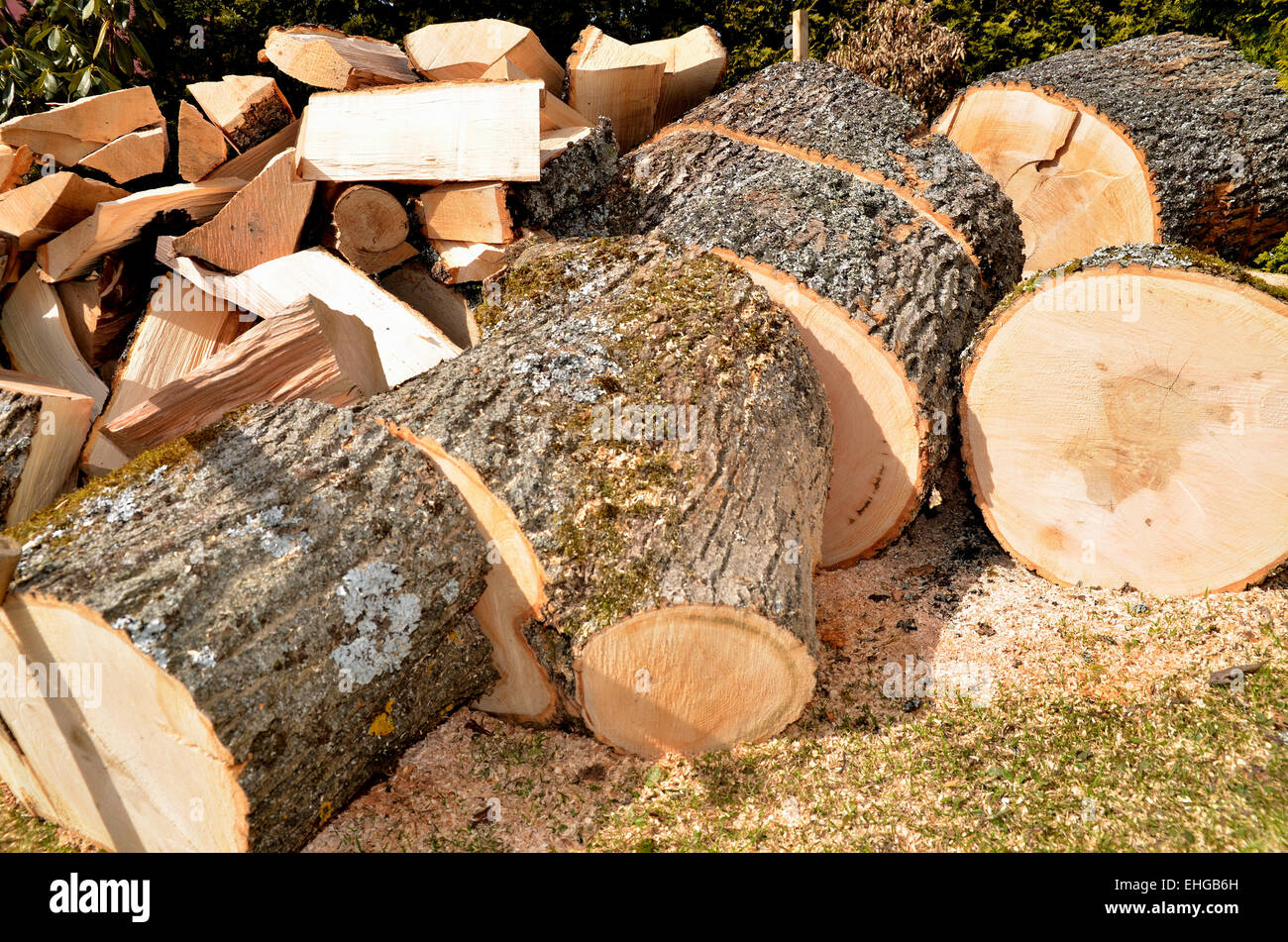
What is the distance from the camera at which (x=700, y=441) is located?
2498mm

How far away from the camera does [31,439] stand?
2.78 m

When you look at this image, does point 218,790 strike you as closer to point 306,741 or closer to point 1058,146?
point 306,741

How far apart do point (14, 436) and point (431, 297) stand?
168 centimetres

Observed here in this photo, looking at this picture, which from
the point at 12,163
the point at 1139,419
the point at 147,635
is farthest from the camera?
the point at 12,163

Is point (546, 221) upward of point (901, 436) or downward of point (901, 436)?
upward

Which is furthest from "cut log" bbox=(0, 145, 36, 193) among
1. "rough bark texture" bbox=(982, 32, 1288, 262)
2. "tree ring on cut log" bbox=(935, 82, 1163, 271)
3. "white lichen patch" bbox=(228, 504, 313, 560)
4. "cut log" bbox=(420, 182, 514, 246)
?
"rough bark texture" bbox=(982, 32, 1288, 262)

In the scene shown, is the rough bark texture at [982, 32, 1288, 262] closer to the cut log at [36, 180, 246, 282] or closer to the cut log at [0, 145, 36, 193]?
the cut log at [36, 180, 246, 282]

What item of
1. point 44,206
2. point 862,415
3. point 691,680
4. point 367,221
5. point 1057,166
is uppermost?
point 44,206

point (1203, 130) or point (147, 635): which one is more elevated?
point (1203, 130)

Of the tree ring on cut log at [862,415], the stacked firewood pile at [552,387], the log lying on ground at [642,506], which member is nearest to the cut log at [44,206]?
the stacked firewood pile at [552,387]

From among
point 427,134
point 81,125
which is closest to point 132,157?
point 81,125

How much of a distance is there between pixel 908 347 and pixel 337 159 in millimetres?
2410

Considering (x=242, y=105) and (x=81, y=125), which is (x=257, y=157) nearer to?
(x=242, y=105)

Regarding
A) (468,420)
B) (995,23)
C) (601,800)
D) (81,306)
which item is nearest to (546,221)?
(468,420)
